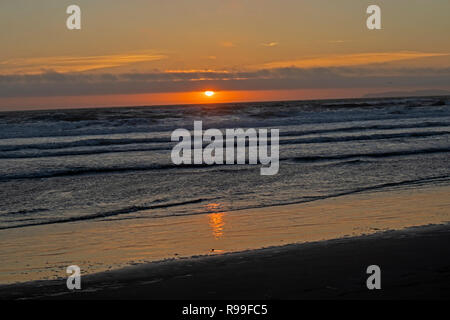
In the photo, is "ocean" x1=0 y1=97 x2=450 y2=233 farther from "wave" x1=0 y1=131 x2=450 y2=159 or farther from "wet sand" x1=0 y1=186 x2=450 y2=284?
"wet sand" x1=0 y1=186 x2=450 y2=284

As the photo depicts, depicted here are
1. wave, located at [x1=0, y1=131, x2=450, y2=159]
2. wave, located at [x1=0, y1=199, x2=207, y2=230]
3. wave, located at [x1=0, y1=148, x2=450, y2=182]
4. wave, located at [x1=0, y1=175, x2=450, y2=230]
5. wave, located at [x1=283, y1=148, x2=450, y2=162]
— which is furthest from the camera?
wave, located at [x1=0, y1=131, x2=450, y2=159]

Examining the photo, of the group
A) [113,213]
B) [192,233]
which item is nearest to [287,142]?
[113,213]

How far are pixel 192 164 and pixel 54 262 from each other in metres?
11.4

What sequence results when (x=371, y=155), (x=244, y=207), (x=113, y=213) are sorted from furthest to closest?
(x=371, y=155)
(x=244, y=207)
(x=113, y=213)

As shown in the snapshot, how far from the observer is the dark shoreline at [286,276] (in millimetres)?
5988

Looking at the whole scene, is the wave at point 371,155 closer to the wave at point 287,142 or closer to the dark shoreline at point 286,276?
the wave at point 287,142

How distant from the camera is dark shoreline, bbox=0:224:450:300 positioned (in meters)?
5.99

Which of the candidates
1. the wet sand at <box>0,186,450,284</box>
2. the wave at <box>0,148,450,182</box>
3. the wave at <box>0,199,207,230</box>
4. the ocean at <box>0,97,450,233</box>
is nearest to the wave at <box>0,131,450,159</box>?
the ocean at <box>0,97,450,233</box>

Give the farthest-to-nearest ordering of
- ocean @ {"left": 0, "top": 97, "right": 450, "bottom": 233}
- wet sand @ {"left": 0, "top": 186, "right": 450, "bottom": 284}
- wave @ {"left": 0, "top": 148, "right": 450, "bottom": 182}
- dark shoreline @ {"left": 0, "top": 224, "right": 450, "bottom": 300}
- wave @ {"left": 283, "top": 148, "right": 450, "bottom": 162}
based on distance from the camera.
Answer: wave @ {"left": 283, "top": 148, "right": 450, "bottom": 162} → wave @ {"left": 0, "top": 148, "right": 450, "bottom": 182} → ocean @ {"left": 0, "top": 97, "right": 450, "bottom": 233} → wet sand @ {"left": 0, "top": 186, "right": 450, "bottom": 284} → dark shoreline @ {"left": 0, "top": 224, "right": 450, "bottom": 300}

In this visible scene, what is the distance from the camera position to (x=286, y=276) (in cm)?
659

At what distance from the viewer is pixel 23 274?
23.0 feet

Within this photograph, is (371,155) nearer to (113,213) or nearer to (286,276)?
(113,213)
